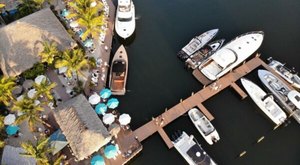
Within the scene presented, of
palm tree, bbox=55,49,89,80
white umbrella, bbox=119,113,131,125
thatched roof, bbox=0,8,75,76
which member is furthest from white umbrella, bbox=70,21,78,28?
white umbrella, bbox=119,113,131,125

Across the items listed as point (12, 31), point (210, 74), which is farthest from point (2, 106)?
point (210, 74)

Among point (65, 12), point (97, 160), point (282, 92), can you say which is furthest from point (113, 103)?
point (282, 92)

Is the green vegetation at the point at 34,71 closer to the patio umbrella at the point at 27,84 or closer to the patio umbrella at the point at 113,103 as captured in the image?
the patio umbrella at the point at 27,84

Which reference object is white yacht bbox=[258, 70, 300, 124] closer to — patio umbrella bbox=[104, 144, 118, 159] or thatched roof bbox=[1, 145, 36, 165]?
patio umbrella bbox=[104, 144, 118, 159]

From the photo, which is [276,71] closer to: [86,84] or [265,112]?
[265,112]

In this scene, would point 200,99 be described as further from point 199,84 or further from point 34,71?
point 34,71

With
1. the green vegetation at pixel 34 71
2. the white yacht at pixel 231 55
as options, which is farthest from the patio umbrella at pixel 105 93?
the white yacht at pixel 231 55
